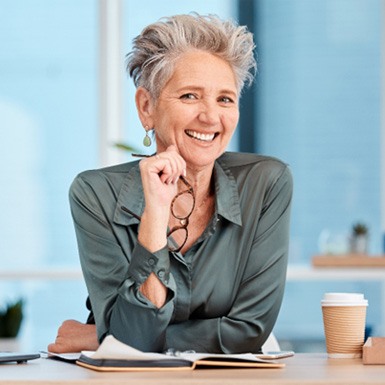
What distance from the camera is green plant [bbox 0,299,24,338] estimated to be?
18.3 ft

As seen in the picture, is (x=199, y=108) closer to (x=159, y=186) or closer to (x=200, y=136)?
(x=200, y=136)

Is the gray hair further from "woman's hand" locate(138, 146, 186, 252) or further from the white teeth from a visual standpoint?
"woman's hand" locate(138, 146, 186, 252)

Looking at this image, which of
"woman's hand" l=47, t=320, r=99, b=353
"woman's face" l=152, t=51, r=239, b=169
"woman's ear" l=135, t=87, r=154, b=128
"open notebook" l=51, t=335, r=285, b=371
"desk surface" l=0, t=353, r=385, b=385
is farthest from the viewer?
"woman's ear" l=135, t=87, r=154, b=128

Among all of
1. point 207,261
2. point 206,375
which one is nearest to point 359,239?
point 207,261

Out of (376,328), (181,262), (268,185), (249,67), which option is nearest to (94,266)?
(181,262)

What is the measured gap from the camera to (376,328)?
588cm

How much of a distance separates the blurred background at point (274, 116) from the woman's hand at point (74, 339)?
11.5 ft

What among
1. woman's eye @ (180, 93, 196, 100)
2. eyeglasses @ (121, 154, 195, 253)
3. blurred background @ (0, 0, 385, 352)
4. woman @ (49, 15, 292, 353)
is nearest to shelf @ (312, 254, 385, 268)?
blurred background @ (0, 0, 385, 352)

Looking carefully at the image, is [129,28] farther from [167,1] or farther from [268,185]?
[268,185]

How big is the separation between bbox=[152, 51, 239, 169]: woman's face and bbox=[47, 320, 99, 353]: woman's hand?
48 cm

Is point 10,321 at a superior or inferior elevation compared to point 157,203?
inferior

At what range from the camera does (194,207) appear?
8.33ft

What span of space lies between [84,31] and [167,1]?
535mm

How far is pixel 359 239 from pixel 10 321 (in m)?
2.01
